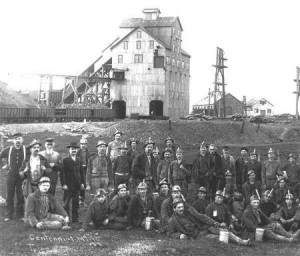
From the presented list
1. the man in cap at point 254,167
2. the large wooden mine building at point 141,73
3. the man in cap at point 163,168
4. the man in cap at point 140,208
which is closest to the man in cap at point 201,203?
the man in cap at point 140,208

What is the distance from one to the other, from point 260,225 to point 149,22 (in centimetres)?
4001

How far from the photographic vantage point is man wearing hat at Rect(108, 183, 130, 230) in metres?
10.9

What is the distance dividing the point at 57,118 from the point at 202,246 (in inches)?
1250

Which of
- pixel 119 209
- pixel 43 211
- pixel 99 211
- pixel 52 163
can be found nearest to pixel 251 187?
pixel 119 209

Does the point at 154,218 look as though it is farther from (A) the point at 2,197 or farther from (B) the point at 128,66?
(B) the point at 128,66

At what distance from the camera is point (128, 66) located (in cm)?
4653

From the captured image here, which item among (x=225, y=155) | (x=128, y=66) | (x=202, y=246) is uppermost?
(x=128, y=66)

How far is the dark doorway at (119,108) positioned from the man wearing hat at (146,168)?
33602mm

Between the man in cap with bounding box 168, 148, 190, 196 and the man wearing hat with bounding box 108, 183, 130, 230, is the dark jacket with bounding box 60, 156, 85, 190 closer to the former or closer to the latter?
the man wearing hat with bounding box 108, 183, 130, 230

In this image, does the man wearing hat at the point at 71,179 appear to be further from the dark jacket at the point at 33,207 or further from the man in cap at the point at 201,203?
the man in cap at the point at 201,203

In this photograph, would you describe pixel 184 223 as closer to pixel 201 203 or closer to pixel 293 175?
pixel 201 203

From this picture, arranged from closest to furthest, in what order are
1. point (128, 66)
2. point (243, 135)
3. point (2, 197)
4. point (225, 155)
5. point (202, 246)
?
point (202, 246), point (2, 197), point (225, 155), point (243, 135), point (128, 66)

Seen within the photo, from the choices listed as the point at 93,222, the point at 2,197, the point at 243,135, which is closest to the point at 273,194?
the point at 93,222

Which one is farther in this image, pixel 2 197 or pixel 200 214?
pixel 2 197
